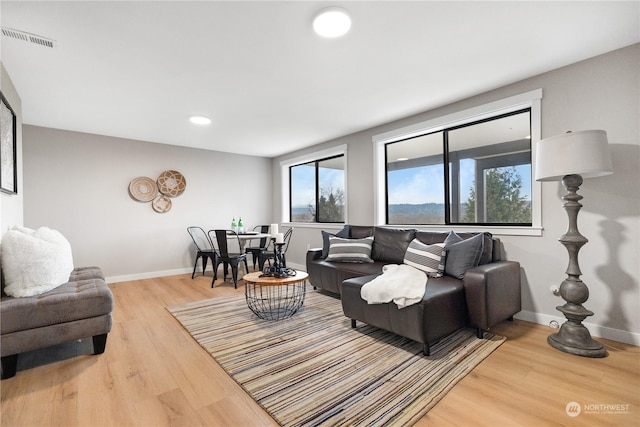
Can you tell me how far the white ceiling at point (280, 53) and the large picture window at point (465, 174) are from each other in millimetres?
508

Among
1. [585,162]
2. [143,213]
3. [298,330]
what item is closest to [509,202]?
[585,162]

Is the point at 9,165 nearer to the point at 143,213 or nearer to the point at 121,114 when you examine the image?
the point at 121,114

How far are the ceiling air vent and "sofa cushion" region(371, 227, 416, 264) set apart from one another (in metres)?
3.76

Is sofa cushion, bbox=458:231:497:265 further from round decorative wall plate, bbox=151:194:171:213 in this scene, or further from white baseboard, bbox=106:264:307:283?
round decorative wall plate, bbox=151:194:171:213

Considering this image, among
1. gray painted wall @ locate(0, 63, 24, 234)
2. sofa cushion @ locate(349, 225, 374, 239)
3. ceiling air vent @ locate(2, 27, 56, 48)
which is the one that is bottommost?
sofa cushion @ locate(349, 225, 374, 239)

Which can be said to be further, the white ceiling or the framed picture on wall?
the framed picture on wall

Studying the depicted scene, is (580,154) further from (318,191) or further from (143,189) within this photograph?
(143,189)

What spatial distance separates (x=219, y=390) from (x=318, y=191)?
4.37 meters

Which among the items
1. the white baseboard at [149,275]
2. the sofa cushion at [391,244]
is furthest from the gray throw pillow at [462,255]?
the white baseboard at [149,275]

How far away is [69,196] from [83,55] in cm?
302

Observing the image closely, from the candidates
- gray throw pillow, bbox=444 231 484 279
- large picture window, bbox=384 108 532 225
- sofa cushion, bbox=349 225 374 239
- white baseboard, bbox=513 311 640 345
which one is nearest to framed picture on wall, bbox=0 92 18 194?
sofa cushion, bbox=349 225 374 239

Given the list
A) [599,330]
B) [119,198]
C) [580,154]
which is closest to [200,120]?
[119,198]

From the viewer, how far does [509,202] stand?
3.27m

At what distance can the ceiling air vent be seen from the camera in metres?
2.12
